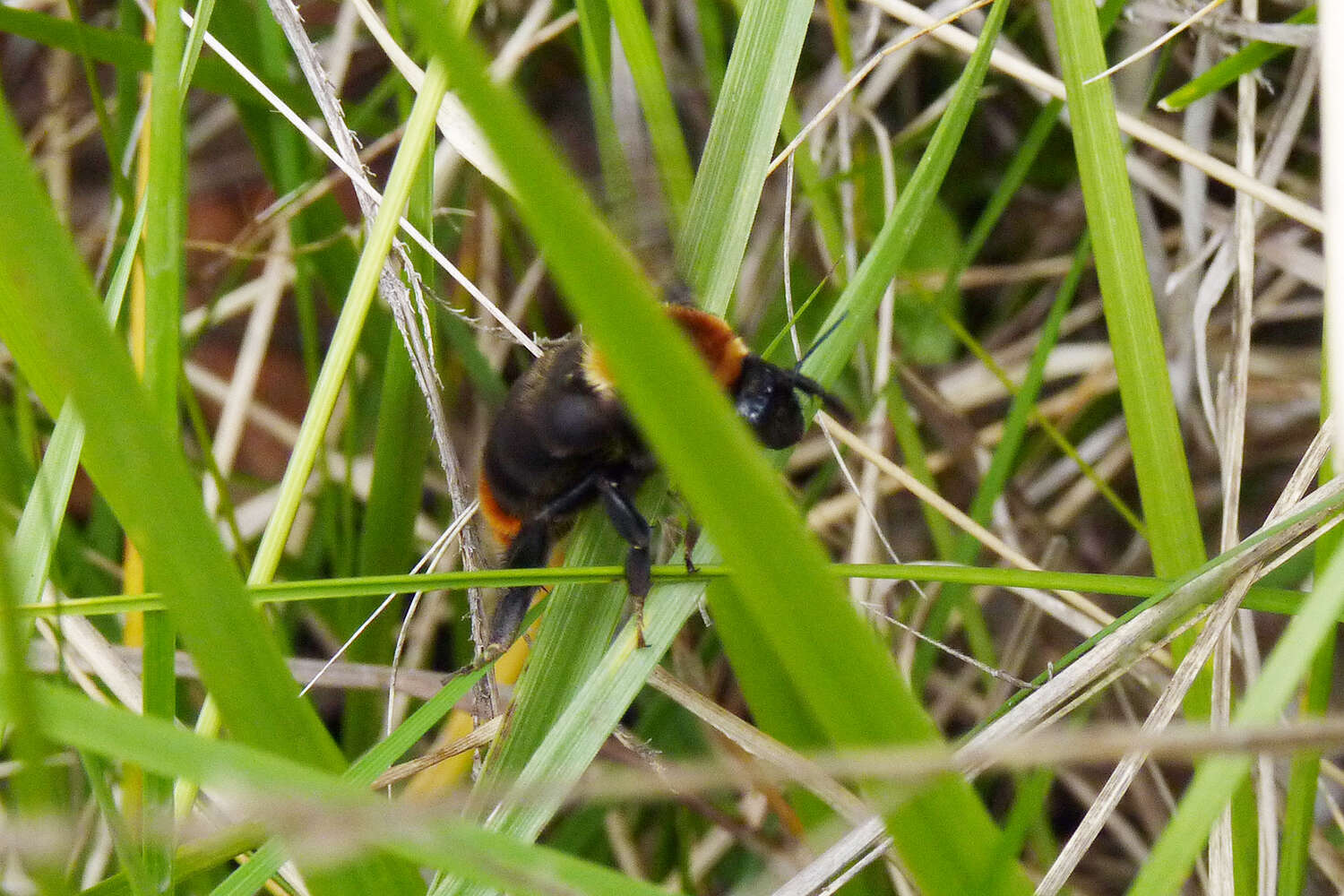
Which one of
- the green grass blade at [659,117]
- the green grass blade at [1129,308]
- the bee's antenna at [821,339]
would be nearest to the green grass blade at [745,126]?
the green grass blade at [659,117]

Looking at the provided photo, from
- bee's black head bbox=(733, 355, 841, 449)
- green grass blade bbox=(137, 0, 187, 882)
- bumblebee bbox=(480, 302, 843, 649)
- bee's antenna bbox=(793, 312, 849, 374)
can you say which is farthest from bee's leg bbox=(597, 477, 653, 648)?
green grass blade bbox=(137, 0, 187, 882)

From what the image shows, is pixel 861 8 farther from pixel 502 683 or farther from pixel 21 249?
pixel 21 249

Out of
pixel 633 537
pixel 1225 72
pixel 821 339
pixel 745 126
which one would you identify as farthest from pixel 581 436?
pixel 1225 72

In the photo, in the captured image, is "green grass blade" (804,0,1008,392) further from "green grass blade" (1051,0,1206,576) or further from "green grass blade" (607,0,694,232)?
"green grass blade" (607,0,694,232)

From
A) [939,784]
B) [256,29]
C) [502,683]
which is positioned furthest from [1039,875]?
Answer: [256,29]

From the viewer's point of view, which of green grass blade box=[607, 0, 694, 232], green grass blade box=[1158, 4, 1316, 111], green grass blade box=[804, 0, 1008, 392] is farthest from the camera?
green grass blade box=[1158, 4, 1316, 111]

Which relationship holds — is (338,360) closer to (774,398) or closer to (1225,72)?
(774,398)
